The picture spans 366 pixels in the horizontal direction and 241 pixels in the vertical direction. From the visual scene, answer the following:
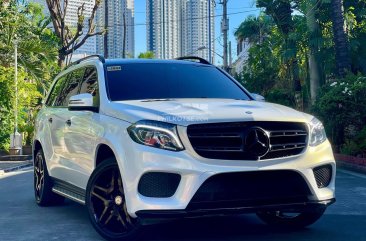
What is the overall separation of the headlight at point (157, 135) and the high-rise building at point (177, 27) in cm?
5693

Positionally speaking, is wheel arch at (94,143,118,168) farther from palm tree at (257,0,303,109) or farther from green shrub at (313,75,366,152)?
palm tree at (257,0,303,109)

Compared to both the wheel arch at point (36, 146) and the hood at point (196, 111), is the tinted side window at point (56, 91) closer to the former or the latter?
the wheel arch at point (36, 146)

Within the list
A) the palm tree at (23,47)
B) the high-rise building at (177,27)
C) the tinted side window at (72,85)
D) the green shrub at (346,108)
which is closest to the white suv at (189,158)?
the tinted side window at (72,85)

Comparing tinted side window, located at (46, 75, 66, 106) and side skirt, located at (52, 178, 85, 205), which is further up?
tinted side window, located at (46, 75, 66, 106)

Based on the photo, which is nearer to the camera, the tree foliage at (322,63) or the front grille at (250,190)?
the front grille at (250,190)

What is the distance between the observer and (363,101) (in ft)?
52.0

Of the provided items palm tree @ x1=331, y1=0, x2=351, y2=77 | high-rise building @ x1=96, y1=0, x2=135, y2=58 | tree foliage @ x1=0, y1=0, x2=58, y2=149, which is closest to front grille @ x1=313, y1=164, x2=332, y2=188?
palm tree @ x1=331, y1=0, x2=351, y2=77

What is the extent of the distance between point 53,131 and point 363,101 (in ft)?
34.2

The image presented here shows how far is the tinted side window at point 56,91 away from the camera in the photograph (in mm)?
8291

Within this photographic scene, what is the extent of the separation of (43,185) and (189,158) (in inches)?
146

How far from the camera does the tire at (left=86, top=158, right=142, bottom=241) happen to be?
538 centimetres

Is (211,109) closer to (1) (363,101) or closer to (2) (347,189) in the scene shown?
(2) (347,189)

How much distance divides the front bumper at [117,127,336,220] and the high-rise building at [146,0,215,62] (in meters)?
57.0

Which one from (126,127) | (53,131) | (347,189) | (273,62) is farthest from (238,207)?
(273,62)
